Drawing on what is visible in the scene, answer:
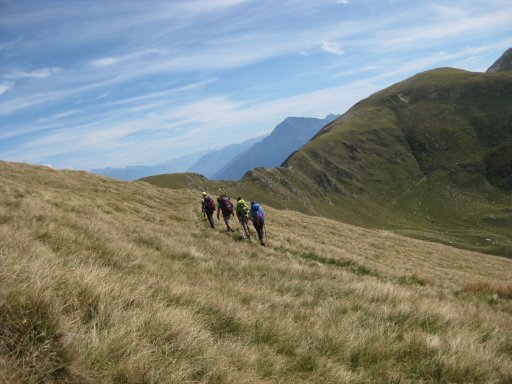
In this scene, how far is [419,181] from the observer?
170m

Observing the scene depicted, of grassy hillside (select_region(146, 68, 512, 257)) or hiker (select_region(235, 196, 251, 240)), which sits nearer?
hiker (select_region(235, 196, 251, 240))

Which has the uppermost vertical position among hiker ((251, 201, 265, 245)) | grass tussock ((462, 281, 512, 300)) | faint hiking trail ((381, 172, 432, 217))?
hiker ((251, 201, 265, 245))

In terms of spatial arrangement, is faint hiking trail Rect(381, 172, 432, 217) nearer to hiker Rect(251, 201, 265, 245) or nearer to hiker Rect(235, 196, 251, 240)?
hiker Rect(235, 196, 251, 240)

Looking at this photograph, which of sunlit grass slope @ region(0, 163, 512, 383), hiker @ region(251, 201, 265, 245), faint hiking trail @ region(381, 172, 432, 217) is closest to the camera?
sunlit grass slope @ region(0, 163, 512, 383)

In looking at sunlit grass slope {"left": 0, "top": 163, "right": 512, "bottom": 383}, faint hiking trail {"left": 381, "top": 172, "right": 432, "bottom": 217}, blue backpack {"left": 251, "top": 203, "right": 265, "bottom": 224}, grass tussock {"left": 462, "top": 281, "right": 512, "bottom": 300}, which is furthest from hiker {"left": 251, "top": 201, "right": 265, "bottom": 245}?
faint hiking trail {"left": 381, "top": 172, "right": 432, "bottom": 217}

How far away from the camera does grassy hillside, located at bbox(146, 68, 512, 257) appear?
12938 cm

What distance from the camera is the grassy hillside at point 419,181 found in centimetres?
12938

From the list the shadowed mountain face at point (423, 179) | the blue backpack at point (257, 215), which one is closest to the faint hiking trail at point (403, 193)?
the shadowed mountain face at point (423, 179)

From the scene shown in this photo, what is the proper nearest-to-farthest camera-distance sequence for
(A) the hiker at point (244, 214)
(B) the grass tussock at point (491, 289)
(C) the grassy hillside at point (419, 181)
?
(B) the grass tussock at point (491, 289), (A) the hiker at point (244, 214), (C) the grassy hillside at point (419, 181)

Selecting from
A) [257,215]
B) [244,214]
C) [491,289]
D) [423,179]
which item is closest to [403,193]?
[423,179]

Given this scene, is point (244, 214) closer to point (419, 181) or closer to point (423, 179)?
point (419, 181)

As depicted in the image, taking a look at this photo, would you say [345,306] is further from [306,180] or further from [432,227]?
[306,180]

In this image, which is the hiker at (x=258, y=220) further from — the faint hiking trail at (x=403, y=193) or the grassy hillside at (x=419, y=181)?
the faint hiking trail at (x=403, y=193)

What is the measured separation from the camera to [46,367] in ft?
9.50
